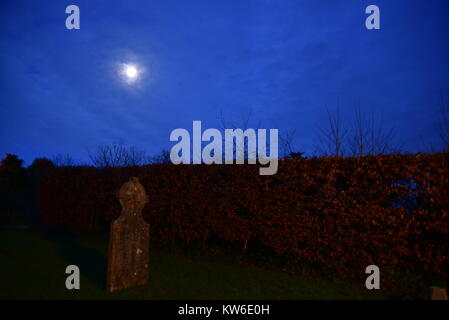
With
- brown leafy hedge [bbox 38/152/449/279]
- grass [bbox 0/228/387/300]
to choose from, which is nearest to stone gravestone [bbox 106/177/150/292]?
grass [bbox 0/228/387/300]

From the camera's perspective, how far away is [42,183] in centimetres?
1212

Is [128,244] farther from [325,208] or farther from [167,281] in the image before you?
[325,208]

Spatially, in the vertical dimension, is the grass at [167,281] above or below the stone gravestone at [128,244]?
below

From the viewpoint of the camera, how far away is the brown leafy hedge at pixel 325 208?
205 inches

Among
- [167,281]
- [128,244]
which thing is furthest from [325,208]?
[128,244]

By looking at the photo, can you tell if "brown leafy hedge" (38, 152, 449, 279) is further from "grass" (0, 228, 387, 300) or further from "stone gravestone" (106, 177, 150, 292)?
"stone gravestone" (106, 177, 150, 292)

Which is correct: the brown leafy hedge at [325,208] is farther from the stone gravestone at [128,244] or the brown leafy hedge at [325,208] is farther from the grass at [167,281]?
the stone gravestone at [128,244]

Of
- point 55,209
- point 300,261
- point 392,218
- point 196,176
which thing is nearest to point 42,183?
point 55,209

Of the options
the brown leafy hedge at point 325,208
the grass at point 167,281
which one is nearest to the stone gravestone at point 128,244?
the grass at point 167,281

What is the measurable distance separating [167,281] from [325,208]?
154 inches

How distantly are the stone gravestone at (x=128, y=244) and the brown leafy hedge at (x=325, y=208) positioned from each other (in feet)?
8.12

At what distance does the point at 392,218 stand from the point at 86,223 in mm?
10595

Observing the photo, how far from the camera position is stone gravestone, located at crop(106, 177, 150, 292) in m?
4.55
